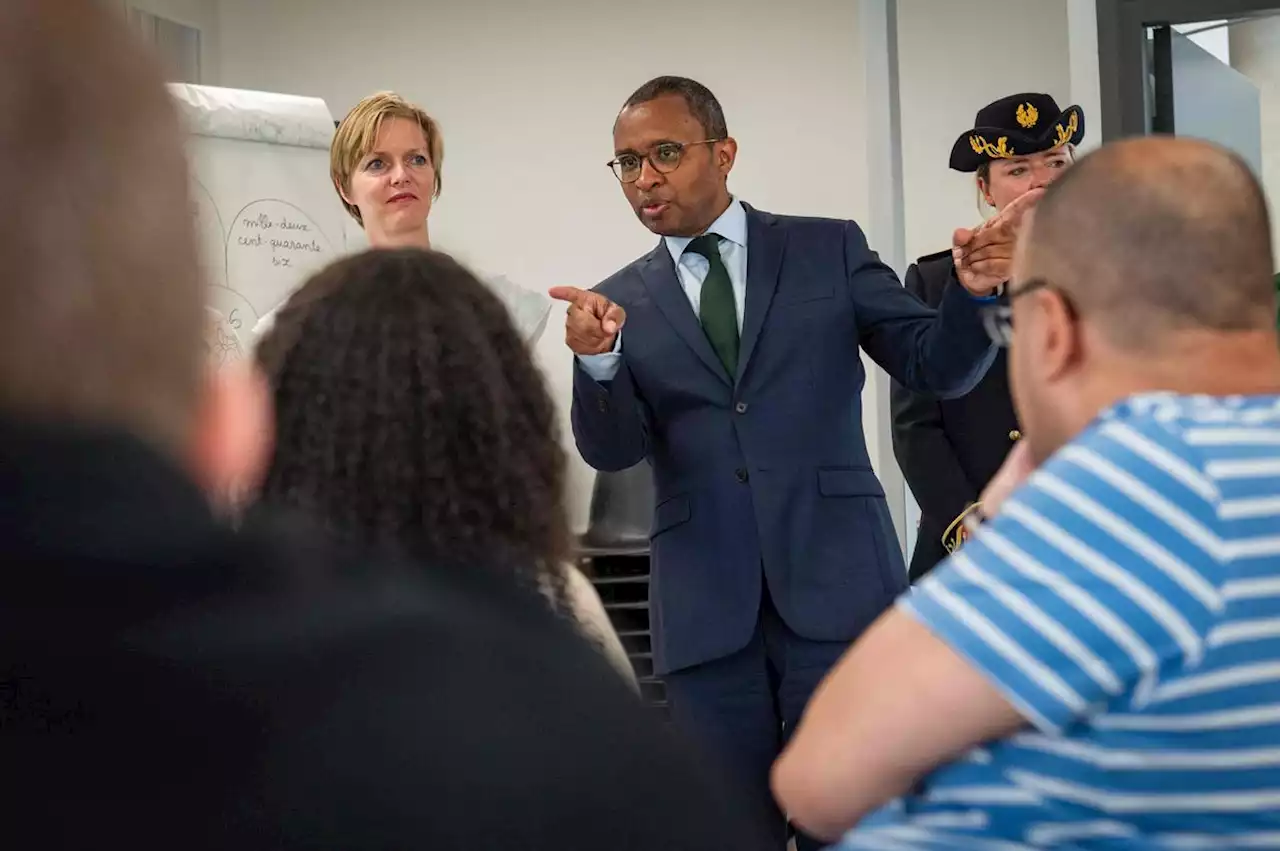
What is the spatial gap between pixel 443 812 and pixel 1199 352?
2.51 ft

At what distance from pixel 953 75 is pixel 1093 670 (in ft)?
14.0

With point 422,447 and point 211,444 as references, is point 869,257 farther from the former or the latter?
point 211,444

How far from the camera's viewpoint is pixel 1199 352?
103cm

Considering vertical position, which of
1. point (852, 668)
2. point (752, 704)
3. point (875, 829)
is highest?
point (852, 668)

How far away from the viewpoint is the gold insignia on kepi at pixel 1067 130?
9.83 feet

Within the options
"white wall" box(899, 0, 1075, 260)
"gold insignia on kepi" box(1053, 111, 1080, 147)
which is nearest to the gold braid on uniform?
"gold insignia on kepi" box(1053, 111, 1080, 147)

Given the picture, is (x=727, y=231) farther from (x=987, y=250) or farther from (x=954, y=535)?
(x=954, y=535)

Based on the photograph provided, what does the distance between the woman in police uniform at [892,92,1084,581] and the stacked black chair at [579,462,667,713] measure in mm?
1622

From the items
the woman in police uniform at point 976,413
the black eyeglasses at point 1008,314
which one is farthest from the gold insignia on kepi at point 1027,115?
the black eyeglasses at point 1008,314

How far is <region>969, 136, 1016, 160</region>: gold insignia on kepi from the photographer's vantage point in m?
2.96

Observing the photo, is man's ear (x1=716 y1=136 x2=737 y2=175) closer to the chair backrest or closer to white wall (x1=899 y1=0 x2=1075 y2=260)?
the chair backrest

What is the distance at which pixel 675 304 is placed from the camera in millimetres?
2424

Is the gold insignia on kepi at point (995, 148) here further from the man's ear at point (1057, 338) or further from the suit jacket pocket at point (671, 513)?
the man's ear at point (1057, 338)

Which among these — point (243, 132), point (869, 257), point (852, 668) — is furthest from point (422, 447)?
point (243, 132)
